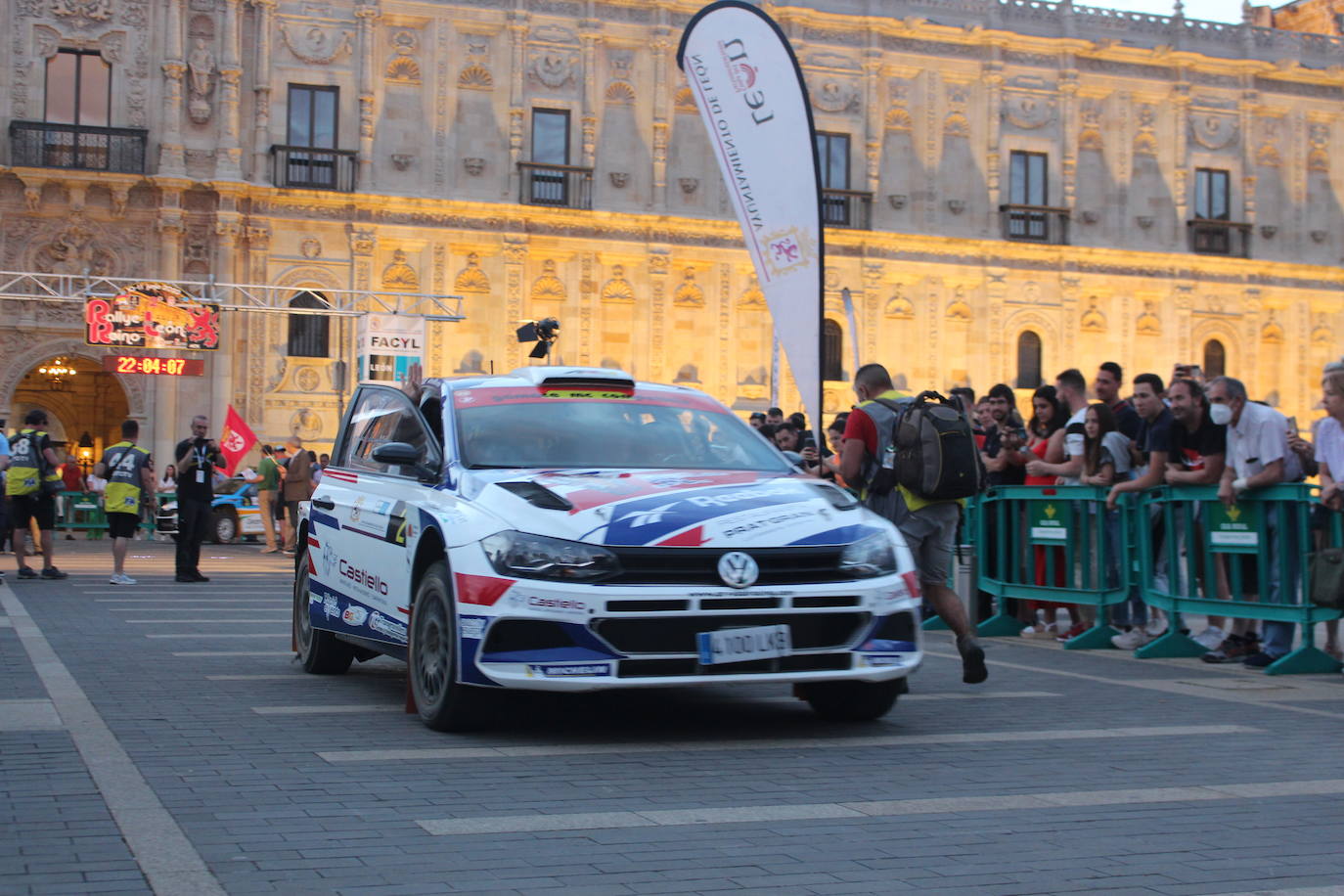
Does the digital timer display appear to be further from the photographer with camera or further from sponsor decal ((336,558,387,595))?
sponsor decal ((336,558,387,595))

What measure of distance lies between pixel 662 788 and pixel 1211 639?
7056mm

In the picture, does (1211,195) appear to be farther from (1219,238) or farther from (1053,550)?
(1053,550)

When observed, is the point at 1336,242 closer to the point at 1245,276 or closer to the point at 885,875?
the point at 1245,276

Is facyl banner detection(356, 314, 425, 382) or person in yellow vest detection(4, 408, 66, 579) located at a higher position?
facyl banner detection(356, 314, 425, 382)

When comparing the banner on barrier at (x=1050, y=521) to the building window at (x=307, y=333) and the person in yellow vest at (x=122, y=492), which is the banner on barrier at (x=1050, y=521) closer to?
the person in yellow vest at (x=122, y=492)

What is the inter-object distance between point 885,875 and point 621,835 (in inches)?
37.2

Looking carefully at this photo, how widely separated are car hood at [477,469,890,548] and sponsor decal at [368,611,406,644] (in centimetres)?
101

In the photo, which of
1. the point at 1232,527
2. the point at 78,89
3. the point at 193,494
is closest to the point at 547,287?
the point at 78,89

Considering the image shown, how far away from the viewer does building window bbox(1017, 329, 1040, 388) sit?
45219mm

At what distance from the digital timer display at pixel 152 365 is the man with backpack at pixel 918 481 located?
2407 centimetres

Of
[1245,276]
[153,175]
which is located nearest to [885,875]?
[153,175]

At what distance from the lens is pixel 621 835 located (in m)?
5.47

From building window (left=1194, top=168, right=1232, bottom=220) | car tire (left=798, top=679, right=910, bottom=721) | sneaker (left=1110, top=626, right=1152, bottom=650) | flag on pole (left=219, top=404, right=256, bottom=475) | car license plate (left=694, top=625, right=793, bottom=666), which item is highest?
Answer: building window (left=1194, top=168, right=1232, bottom=220)

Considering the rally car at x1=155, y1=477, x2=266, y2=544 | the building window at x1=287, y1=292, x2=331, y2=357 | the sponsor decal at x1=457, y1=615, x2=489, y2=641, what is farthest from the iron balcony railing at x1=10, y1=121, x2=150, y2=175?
the sponsor decal at x1=457, y1=615, x2=489, y2=641
